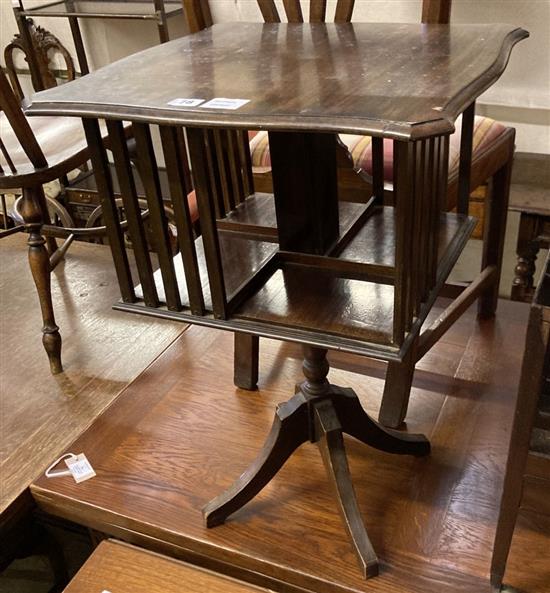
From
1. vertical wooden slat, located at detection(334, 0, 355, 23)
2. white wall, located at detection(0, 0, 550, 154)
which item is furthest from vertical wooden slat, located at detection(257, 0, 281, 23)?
white wall, located at detection(0, 0, 550, 154)

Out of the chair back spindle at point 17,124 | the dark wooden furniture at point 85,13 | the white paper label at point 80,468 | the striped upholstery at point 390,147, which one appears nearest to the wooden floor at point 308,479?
the white paper label at point 80,468

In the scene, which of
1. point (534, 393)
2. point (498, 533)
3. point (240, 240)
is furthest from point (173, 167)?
point (498, 533)

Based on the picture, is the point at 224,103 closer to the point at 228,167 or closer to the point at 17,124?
the point at 228,167

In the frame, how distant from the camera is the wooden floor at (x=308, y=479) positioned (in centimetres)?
113

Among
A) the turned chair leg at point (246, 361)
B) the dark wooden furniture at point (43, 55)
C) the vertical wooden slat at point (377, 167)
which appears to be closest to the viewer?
the vertical wooden slat at point (377, 167)

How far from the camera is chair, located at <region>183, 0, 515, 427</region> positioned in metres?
1.28

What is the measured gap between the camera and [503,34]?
3.48 ft

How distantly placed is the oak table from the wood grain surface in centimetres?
9

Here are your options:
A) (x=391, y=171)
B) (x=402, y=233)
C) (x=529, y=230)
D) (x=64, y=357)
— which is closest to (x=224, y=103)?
(x=402, y=233)

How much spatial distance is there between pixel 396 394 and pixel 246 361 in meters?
0.32

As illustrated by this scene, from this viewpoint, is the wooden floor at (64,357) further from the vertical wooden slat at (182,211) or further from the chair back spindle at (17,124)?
the vertical wooden slat at (182,211)

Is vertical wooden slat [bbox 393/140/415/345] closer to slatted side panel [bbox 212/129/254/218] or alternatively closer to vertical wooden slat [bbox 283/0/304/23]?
slatted side panel [bbox 212/129/254/218]

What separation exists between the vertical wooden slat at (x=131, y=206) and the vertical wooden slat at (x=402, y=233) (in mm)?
337

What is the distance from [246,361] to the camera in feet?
4.86
